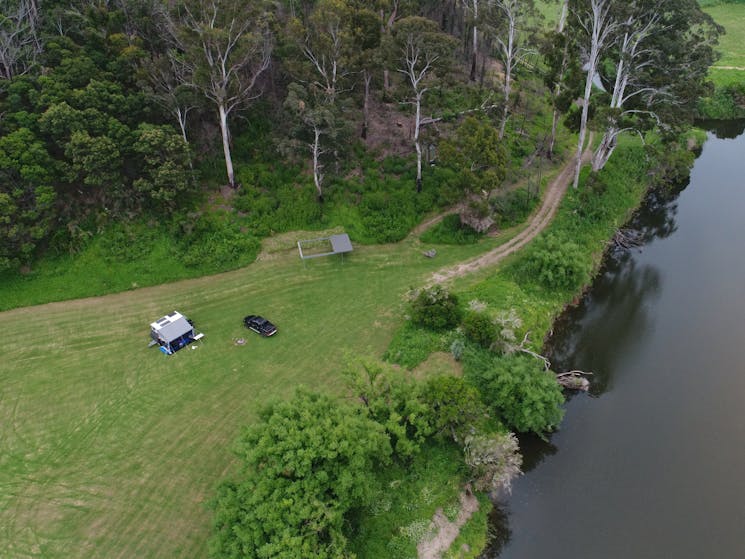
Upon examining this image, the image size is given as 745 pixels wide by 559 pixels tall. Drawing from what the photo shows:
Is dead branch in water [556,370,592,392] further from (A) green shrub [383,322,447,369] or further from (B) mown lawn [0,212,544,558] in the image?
(B) mown lawn [0,212,544,558]

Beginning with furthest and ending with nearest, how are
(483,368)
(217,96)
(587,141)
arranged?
1. (587,141)
2. (217,96)
3. (483,368)

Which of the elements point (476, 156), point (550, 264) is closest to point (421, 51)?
point (476, 156)

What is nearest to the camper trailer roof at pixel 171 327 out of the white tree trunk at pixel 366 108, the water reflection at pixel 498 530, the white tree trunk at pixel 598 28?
the water reflection at pixel 498 530

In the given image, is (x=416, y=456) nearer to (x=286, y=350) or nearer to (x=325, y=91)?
(x=286, y=350)

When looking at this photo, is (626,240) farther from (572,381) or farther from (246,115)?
(246,115)

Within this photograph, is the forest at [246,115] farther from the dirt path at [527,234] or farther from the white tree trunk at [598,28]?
the dirt path at [527,234]

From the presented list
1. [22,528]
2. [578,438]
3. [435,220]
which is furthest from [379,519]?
[435,220]
